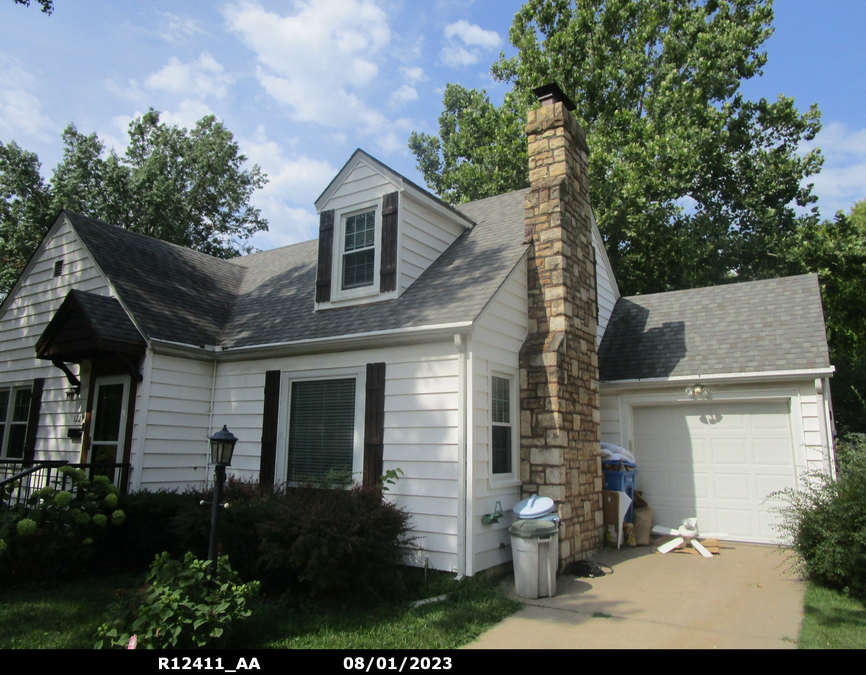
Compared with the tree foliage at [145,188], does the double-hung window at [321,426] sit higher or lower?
lower

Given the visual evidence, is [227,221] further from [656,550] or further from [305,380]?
[656,550]

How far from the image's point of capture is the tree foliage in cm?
2173

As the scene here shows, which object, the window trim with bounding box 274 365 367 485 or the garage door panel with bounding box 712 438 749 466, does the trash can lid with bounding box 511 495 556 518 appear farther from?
the garage door panel with bounding box 712 438 749 466

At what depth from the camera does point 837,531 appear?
6.13 meters

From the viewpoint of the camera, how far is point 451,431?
22.5 ft

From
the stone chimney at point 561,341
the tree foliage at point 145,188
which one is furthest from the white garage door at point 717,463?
the tree foliage at point 145,188

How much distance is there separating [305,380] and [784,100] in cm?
1866

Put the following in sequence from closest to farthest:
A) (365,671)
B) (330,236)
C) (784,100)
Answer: (365,671) < (330,236) < (784,100)

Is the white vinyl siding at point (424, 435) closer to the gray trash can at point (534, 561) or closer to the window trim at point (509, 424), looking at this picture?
the window trim at point (509, 424)

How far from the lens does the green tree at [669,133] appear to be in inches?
693

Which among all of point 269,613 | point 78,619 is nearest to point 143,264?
point 78,619

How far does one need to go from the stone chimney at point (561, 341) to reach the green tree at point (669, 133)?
8.90 m

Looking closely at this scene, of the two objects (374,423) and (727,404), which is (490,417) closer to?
(374,423)

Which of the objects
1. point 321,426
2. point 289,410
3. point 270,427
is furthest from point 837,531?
point 270,427
